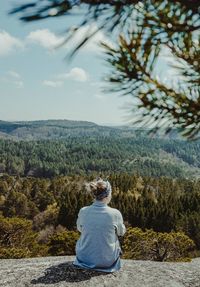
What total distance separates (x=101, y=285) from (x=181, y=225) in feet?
209

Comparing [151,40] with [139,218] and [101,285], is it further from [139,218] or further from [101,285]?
[139,218]

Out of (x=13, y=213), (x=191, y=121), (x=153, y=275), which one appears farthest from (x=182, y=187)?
(x=191, y=121)

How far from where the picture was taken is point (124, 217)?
81.9m

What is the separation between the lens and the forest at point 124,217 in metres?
35.9

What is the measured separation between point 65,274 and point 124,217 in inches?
2811

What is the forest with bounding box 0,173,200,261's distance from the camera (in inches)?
1415

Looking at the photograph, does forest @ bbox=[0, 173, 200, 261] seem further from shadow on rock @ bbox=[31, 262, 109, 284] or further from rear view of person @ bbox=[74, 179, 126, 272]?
rear view of person @ bbox=[74, 179, 126, 272]

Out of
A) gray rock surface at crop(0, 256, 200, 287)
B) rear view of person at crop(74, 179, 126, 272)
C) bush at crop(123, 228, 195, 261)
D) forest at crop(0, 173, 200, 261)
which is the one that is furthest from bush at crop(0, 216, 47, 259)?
rear view of person at crop(74, 179, 126, 272)

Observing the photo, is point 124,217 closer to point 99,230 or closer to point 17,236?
point 17,236

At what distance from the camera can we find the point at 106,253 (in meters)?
10.7

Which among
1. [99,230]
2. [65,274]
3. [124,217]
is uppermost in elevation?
[99,230]

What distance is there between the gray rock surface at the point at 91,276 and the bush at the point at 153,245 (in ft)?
72.3

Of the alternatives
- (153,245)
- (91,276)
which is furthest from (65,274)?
(153,245)

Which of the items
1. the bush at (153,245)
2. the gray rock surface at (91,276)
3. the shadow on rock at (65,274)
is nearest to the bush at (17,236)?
the bush at (153,245)
